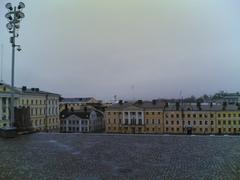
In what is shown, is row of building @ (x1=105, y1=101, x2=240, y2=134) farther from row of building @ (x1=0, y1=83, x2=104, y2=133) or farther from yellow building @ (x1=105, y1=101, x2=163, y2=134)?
row of building @ (x1=0, y1=83, x2=104, y2=133)

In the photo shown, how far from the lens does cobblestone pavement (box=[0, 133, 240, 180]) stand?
7.70 meters

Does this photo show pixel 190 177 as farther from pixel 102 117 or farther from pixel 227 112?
pixel 102 117

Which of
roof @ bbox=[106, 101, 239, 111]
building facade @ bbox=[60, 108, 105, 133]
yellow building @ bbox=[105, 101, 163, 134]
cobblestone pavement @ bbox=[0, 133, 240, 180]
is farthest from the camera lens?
building facade @ bbox=[60, 108, 105, 133]

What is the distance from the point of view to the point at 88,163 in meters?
9.04

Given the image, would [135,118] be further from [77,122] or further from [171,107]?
[77,122]

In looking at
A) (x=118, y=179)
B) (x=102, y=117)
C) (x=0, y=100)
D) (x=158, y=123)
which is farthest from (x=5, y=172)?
(x=102, y=117)

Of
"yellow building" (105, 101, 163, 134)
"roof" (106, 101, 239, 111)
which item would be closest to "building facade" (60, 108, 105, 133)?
"yellow building" (105, 101, 163, 134)

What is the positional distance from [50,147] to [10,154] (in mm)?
1912

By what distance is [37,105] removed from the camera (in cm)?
6425

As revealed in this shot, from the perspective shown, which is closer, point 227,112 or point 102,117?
point 227,112

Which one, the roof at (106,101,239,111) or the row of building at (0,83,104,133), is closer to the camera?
the row of building at (0,83,104,133)

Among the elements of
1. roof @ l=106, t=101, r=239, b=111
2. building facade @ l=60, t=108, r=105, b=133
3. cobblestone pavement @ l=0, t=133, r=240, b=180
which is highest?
roof @ l=106, t=101, r=239, b=111

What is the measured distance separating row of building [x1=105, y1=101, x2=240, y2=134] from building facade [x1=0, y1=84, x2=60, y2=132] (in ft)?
43.1

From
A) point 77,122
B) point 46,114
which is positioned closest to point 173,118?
point 77,122
